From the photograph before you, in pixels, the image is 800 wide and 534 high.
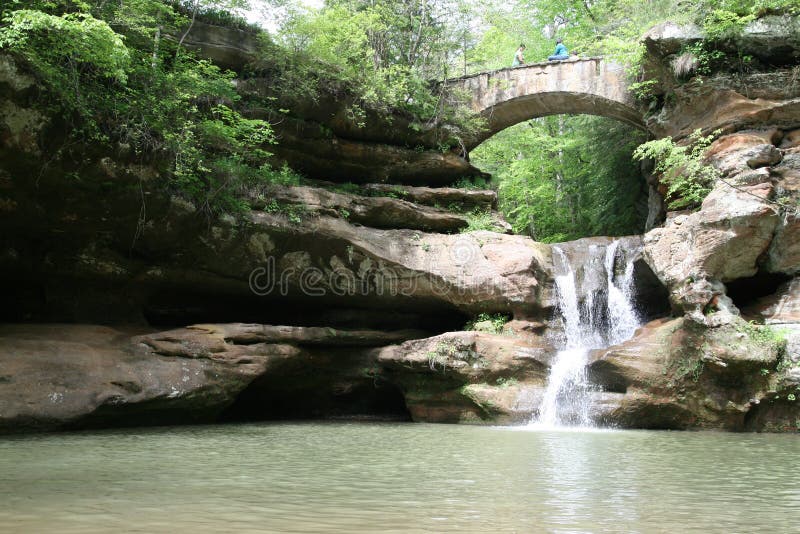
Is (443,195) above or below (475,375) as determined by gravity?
above

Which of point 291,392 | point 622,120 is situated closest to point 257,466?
point 291,392

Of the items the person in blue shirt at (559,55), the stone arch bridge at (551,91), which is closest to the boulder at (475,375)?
the stone arch bridge at (551,91)

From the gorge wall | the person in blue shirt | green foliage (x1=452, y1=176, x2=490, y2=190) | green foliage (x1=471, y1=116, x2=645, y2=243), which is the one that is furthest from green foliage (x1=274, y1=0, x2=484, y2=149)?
green foliage (x1=471, y1=116, x2=645, y2=243)

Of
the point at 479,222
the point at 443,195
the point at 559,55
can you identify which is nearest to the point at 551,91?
the point at 559,55

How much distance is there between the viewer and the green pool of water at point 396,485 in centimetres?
378

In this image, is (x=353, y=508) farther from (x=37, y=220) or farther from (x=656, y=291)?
(x=656, y=291)

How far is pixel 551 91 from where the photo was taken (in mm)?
18609

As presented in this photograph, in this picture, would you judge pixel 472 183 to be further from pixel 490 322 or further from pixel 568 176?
pixel 568 176

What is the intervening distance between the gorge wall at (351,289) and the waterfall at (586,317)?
300mm

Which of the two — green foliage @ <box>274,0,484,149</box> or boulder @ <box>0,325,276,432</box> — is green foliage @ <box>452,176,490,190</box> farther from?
boulder @ <box>0,325,276,432</box>

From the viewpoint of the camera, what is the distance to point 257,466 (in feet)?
20.8

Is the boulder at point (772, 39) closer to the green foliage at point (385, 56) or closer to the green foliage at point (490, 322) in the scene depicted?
the green foliage at point (385, 56)

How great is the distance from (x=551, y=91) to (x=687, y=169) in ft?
18.3

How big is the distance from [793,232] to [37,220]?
1544 centimetres
